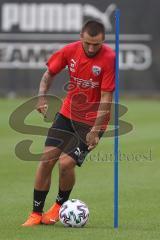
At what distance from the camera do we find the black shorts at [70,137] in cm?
888

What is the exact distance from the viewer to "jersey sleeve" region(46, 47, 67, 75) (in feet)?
29.0

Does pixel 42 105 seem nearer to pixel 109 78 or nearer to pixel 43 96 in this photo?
pixel 43 96

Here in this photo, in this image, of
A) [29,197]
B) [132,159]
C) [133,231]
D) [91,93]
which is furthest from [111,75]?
[132,159]

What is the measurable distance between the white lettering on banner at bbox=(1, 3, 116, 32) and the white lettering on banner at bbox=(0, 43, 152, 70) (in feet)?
2.00

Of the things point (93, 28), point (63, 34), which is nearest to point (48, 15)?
point (63, 34)

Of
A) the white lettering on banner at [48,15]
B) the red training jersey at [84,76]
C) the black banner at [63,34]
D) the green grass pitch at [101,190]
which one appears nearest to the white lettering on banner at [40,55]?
the black banner at [63,34]

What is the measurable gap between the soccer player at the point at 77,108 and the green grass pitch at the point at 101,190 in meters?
0.50

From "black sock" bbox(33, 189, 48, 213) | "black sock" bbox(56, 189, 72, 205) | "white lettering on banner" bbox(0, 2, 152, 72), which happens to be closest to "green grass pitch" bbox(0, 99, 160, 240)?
"black sock" bbox(33, 189, 48, 213)

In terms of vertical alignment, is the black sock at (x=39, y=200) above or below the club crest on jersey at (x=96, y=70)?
below

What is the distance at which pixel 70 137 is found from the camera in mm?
8961

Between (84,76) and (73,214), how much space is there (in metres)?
1.45

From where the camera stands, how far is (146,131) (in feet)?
63.0

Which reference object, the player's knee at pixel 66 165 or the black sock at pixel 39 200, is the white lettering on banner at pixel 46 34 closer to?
the black sock at pixel 39 200

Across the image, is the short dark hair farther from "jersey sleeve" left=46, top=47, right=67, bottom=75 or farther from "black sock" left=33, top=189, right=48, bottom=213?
"black sock" left=33, top=189, right=48, bottom=213
